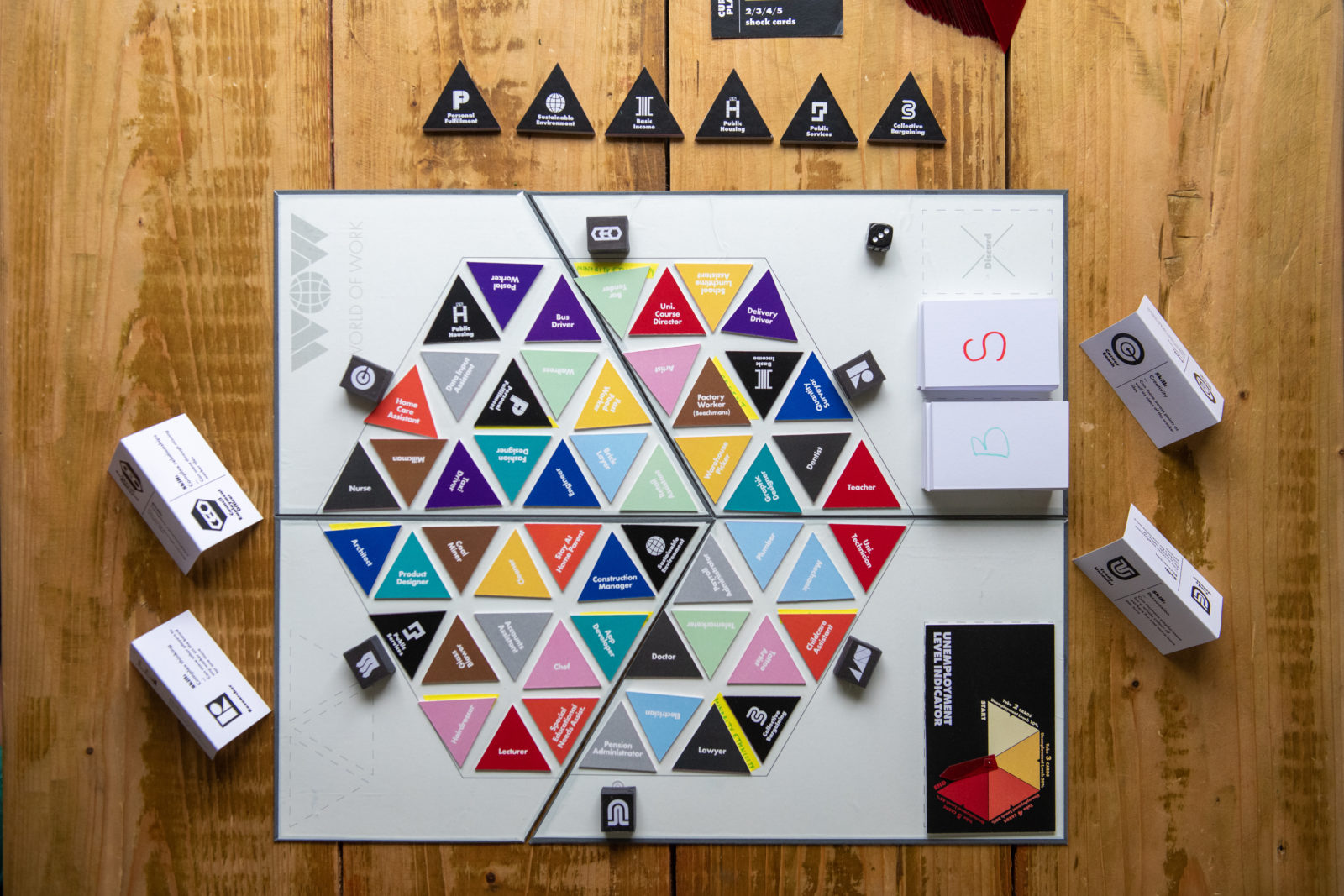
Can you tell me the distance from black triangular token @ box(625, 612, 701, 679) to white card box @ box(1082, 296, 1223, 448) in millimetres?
1187

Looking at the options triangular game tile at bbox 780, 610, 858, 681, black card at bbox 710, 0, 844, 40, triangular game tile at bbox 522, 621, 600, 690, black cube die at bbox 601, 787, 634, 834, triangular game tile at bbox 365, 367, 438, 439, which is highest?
black card at bbox 710, 0, 844, 40

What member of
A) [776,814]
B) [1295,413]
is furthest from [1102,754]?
[1295,413]

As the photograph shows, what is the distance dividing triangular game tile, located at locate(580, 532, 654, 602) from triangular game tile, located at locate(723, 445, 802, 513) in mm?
280

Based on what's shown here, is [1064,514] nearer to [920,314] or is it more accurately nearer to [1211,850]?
[920,314]

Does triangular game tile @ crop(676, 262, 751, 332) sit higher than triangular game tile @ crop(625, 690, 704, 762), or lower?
higher

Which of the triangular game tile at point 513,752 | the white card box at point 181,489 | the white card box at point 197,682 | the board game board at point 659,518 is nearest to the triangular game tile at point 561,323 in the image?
the board game board at point 659,518

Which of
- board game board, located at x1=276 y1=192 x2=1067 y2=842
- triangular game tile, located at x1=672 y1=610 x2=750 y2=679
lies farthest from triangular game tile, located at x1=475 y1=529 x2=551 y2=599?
triangular game tile, located at x1=672 y1=610 x2=750 y2=679

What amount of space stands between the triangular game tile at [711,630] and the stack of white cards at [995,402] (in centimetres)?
56

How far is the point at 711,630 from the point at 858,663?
34cm

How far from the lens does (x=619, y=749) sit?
168cm

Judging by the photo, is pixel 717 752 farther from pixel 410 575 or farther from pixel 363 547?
pixel 363 547

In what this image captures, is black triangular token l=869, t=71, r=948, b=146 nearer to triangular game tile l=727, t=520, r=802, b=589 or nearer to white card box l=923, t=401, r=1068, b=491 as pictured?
white card box l=923, t=401, r=1068, b=491

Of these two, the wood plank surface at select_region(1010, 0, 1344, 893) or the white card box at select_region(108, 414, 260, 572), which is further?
the wood plank surface at select_region(1010, 0, 1344, 893)

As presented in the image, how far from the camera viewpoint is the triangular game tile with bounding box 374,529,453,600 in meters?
1.68
